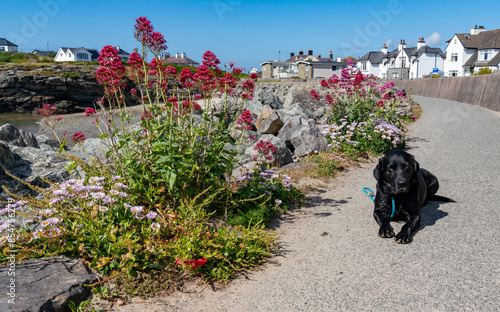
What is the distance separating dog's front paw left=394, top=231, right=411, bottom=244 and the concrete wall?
18.9 m

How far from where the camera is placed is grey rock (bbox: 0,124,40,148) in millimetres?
10461

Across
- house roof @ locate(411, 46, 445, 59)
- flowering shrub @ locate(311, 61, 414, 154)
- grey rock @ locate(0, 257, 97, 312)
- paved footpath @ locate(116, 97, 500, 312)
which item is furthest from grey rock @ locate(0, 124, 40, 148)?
house roof @ locate(411, 46, 445, 59)

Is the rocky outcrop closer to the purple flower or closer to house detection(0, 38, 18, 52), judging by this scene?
the purple flower

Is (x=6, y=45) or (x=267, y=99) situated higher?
(x=6, y=45)

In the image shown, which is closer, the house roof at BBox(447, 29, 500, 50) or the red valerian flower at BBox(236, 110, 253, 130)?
the red valerian flower at BBox(236, 110, 253, 130)

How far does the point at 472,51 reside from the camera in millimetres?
66125

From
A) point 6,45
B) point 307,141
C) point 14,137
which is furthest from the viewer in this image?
point 6,45

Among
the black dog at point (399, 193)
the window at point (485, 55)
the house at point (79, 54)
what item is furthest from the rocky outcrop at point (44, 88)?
the window at point (485, 55)

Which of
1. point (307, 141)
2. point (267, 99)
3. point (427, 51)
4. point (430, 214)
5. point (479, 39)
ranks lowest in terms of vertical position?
point (430, 214)

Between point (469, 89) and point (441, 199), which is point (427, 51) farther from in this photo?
point (441, 199)

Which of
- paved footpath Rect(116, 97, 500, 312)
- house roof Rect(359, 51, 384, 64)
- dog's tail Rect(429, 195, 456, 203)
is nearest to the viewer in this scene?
paved footpath Rect(116, 97, 500, 312)

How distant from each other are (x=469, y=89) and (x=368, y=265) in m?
26.3

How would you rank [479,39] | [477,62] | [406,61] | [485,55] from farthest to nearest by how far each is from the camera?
[406,61]
[479,39]
[477,62]
[485,55]

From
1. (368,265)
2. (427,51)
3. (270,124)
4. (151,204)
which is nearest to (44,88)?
(270,124)
